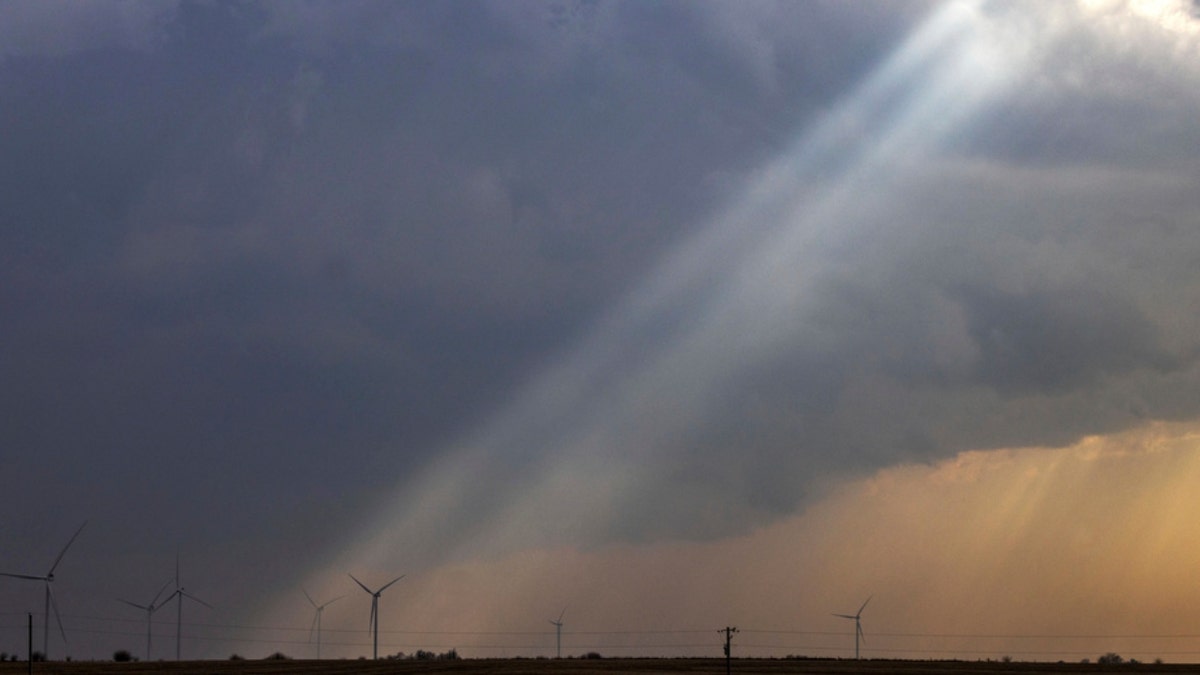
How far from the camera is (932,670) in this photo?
643 ft

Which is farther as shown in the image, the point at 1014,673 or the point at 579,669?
the point at 1014,673

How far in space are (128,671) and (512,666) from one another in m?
48.4

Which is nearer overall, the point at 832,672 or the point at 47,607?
the point at 832,672

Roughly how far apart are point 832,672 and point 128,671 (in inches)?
3505

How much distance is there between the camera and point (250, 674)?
595ft

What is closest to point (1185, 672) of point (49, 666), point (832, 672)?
point (832, 672)

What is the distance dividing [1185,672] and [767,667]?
55260 millimetres

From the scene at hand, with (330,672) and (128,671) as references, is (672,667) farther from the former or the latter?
(128,671)

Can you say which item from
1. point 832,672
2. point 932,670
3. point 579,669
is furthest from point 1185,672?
point 579,669

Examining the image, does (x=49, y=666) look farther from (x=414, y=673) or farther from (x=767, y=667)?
(x=767, y=667)

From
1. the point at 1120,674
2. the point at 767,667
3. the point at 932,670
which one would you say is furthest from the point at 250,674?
the point at 1120,674

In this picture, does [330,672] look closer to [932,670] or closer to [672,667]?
[672,667]

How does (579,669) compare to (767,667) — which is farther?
(767,667)

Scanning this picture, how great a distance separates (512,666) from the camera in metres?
187
